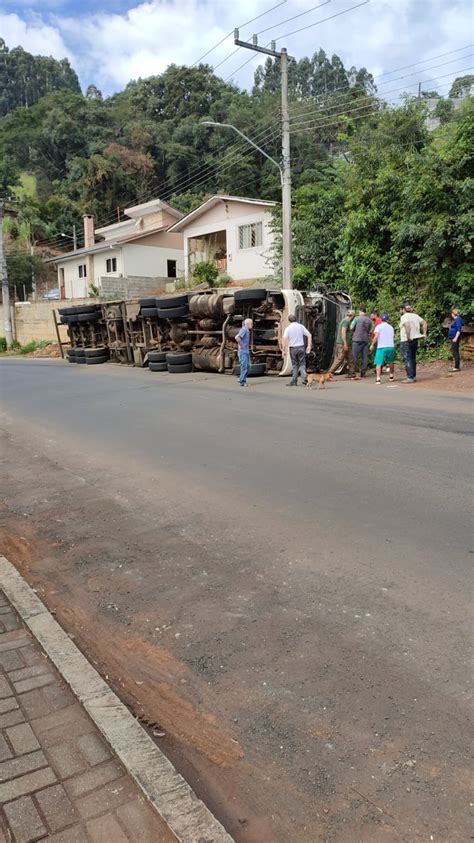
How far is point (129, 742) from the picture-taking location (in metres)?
2.52

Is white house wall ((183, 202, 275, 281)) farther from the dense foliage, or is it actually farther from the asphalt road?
the asphalt road

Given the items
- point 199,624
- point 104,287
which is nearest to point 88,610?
point 199,624

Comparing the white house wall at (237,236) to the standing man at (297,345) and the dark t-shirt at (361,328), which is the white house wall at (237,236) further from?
the standing man at (297,345)

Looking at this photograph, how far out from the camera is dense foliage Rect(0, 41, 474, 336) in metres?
16.4

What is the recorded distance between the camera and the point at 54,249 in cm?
5888

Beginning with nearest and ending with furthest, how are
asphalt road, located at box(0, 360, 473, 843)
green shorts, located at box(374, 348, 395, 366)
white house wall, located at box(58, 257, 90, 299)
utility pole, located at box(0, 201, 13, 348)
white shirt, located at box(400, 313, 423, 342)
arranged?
asphalt road, located at box(0, 360, 473, 843) → white shirt, located at box(400, 313, 423, 342) → green shorts, located at box(374, 348, 395, 366) → utility pole, located at box(0, 201, 13, 348) → white house wall, located at box(58, 257, 90, 299)

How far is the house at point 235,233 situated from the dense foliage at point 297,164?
12.6ft

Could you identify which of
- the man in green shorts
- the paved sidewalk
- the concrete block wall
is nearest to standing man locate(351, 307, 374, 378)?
the man in green shorts

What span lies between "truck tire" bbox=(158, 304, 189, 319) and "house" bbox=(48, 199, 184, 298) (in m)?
20.6

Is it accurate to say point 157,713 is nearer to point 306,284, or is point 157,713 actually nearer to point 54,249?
point 306,284

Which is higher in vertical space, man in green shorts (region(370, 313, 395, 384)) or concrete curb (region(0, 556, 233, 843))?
man in green shorts (region(370, 313, 395, 384))

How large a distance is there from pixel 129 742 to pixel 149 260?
4329cm

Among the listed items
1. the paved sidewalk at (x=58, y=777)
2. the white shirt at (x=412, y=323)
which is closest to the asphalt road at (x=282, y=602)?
the paved sidewalk at (x=58, y=777)

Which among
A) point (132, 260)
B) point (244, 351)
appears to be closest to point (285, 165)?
point (244, 351)
